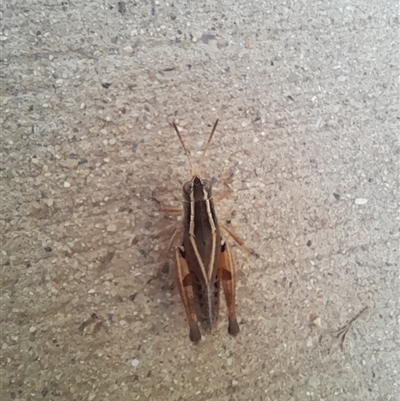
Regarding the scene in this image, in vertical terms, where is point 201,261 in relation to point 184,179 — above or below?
below

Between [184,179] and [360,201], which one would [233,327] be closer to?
[184,179]

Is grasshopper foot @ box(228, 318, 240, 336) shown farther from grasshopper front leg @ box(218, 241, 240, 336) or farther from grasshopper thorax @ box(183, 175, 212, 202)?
grasshopper thorax @ box(183, 175, 212, 202)

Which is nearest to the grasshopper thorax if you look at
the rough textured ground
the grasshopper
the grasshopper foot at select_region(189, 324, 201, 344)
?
the grasshopper

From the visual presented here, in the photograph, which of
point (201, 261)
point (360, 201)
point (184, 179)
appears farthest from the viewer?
point (360, 201)

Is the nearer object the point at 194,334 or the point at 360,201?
the point at 194,334

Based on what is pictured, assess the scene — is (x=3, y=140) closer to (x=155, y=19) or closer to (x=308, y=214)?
(x=155, y=19)

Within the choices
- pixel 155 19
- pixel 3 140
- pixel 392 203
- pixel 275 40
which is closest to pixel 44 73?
pixel 3 140

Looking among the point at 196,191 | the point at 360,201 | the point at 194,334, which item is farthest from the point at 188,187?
the point at 360,201
